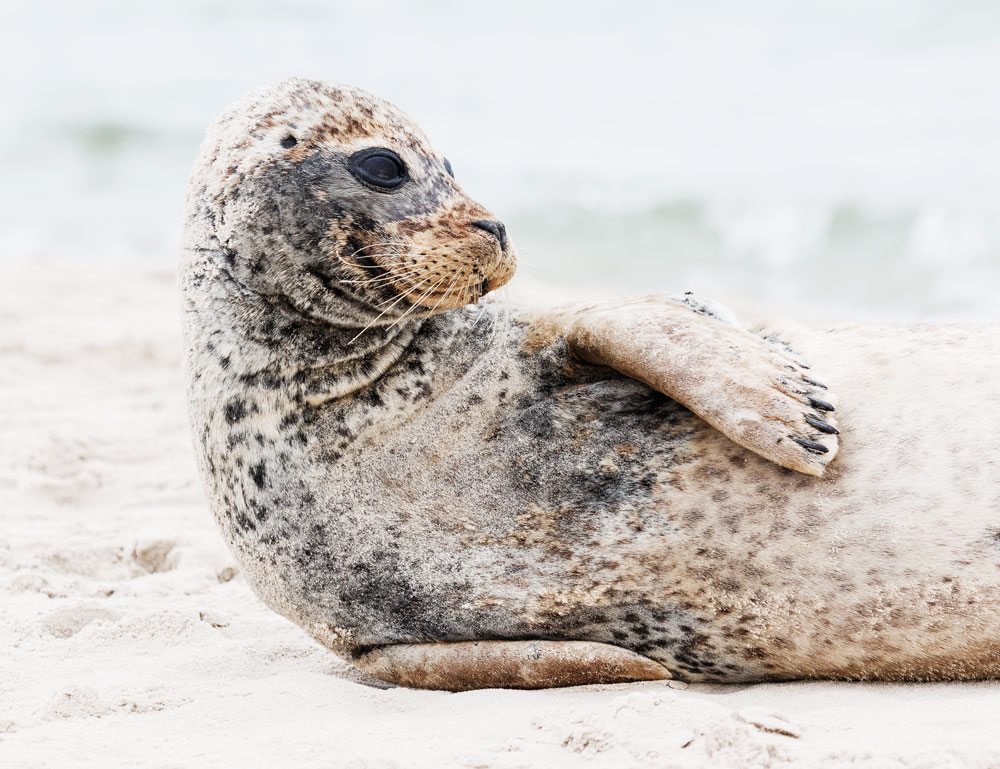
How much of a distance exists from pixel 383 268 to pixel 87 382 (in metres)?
4.31

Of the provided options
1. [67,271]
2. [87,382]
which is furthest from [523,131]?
[87,382]

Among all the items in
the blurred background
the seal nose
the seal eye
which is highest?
the seal eye

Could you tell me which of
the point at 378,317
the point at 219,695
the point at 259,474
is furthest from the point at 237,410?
the point at 219,695

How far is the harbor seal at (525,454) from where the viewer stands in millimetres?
2674

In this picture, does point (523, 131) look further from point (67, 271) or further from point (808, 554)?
point (808, 554)

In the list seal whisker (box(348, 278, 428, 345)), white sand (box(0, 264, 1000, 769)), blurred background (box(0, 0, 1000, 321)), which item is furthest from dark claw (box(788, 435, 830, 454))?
blurred background (box(0, 0, 1000, 321))

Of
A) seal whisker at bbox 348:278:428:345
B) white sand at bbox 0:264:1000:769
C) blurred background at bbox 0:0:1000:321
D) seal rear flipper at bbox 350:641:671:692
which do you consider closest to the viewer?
white sand at bbox 0:264:1000:769

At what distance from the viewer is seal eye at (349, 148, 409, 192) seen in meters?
2.97

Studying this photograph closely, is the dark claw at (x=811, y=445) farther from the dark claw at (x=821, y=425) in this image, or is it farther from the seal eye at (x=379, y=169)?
the seal eye at (x=379, y=169)

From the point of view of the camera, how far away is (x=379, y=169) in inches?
118

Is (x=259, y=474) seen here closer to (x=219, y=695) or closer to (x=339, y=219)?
(x=219, y=695)

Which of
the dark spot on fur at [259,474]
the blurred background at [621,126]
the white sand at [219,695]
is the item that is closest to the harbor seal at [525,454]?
the dark spot on fur at [259,474]

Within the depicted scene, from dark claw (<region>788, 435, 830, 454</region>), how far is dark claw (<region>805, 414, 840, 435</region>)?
63 millimetres

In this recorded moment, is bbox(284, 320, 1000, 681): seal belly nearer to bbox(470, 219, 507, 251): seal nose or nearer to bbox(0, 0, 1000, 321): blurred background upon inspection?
bbox(470, 219, 507, 251): seal nose
